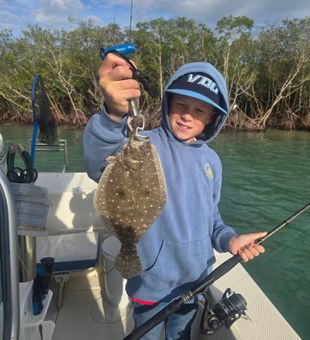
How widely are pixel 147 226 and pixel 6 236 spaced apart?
0.77 m

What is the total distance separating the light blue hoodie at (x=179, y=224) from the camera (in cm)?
205

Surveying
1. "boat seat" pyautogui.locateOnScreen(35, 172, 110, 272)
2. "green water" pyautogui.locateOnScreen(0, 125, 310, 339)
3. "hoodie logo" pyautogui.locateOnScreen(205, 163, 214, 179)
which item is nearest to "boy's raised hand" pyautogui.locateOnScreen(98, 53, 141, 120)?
"hoodie logo" pyautogui.locateOnScreen(205, 163, 214, 179)

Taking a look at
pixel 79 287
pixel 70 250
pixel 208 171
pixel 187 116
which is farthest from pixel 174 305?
pixel 79 287

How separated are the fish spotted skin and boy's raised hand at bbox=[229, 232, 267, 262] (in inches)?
Result: 27.5

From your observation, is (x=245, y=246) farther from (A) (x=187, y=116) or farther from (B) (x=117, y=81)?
(B) (x=117, y=81)

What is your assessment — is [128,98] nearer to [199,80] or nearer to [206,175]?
[199,80]

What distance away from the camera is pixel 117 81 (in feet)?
4.97

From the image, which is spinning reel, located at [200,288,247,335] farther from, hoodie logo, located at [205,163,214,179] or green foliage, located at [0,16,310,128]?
green foliage, located at [0,16,310,128]

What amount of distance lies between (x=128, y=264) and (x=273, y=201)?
9.19 metres

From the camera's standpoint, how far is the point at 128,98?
1550mm

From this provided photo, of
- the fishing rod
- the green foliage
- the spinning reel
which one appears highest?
the green foliage

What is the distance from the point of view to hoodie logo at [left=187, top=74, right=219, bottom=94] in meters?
2.09

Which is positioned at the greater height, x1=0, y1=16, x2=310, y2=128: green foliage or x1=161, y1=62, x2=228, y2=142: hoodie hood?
x1=0, y1=16, x2=310, y2=128: green foliage

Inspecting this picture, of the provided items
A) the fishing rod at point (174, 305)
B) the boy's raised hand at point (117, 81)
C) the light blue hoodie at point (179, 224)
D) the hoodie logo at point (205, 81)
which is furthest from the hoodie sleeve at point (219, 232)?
the boy's raised hand at point (117, 81)
